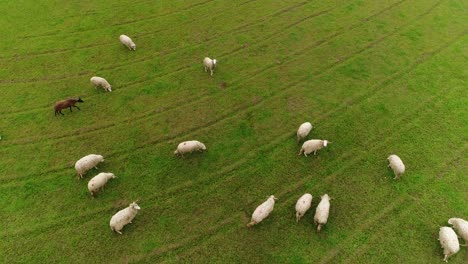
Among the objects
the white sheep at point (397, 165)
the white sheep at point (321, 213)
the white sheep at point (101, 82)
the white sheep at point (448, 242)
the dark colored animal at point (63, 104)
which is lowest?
the white sheep at point (448, 242)

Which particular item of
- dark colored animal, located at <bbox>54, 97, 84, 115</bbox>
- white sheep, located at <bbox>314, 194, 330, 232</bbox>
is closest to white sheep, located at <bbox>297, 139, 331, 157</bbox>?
white sheep, located at <bbox>314, 194, 330, 232</bbox>

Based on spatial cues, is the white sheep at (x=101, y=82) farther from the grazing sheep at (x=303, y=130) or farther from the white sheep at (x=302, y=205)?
the white sheep at (x=302, y=205)

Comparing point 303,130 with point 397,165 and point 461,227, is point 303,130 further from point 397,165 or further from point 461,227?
point 461,227

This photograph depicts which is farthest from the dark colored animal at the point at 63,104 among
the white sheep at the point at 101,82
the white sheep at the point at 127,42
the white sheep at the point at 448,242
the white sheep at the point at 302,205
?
the white sheep at the point at 448,242

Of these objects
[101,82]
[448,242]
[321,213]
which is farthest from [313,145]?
[101,82]

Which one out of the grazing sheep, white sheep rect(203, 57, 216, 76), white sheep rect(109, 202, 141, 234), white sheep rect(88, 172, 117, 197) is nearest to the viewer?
white sheep rect(109, 202, 141, 234)

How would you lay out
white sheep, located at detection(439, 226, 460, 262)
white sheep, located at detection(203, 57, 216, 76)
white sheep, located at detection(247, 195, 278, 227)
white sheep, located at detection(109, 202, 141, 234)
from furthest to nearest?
white sheep, located at detection(203, 57, 216, 76) < white sheep, located at detection(247, 195, 278, 227) < white sheep, located at detection(109, 202, 141, 234) < white sheep, located at detection(439, 226, 460, 262)

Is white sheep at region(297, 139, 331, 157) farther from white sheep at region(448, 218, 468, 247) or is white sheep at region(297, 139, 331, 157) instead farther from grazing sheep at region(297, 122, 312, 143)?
white sheep at region(448, 218, 468, 247)
